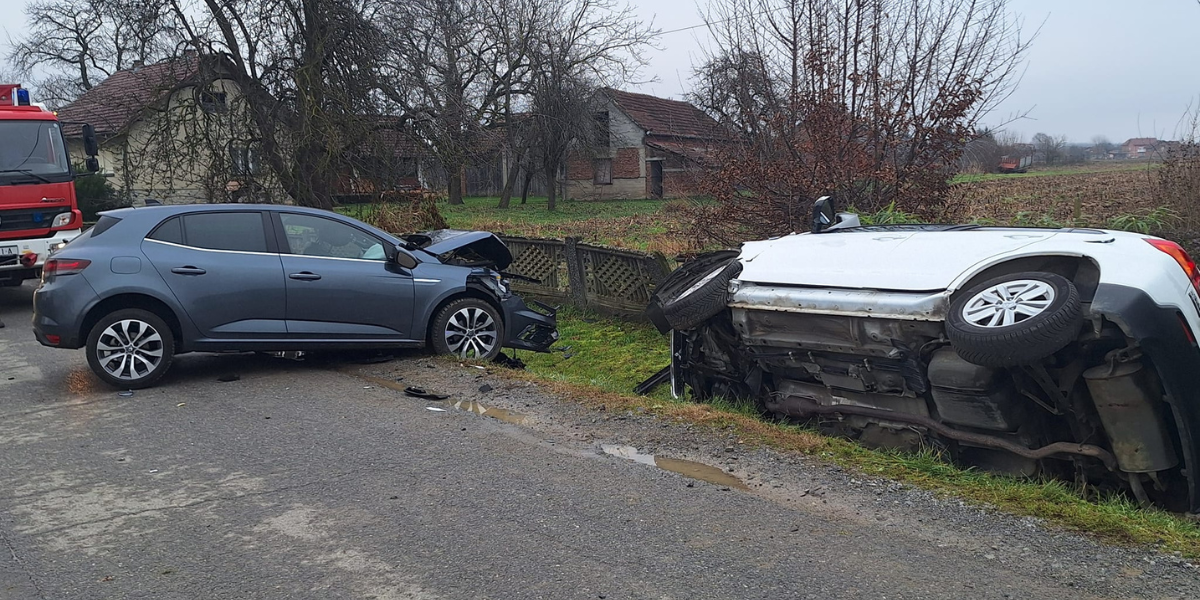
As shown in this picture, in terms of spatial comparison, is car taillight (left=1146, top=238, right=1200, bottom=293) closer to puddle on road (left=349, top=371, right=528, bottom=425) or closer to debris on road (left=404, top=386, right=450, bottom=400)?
puddle on road (left=349, top=371, right=528, bottom=425)

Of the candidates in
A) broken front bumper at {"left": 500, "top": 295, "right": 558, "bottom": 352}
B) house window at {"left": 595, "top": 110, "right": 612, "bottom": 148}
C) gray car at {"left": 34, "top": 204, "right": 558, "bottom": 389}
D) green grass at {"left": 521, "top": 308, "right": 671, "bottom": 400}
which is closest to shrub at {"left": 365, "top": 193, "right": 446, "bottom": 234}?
green grass at {"left": 521, "top": 308, "right": 671, "bottom": 400}

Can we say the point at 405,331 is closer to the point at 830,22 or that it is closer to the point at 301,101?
the point at 830,22

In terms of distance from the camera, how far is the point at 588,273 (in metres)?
12.9

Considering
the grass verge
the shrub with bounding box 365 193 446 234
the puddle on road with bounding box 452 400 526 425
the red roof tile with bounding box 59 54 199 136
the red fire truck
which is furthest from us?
the red roof tile with bounding box 59 54 199 136

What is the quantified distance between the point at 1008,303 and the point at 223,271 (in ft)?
20.8

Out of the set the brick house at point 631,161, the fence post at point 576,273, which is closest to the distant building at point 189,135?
the fence post at point 576,273

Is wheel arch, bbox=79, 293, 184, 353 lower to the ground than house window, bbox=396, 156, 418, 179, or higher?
lower

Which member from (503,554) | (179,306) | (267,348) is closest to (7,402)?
(179,306)

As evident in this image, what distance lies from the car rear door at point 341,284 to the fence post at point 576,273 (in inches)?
167

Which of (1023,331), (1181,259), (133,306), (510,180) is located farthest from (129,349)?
(510,180)

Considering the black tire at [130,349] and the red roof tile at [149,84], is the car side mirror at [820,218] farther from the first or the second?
the red roof tile at [149,84]

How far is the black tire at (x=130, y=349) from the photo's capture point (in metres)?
7.90

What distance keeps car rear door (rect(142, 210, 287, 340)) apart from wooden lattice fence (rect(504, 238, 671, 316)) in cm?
455

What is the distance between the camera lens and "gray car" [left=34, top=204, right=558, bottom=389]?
7.95 meters
